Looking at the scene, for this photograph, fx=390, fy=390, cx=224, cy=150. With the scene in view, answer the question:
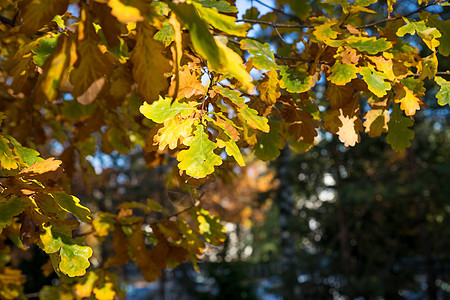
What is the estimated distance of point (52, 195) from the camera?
122 centimetres

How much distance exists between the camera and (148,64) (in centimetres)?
96

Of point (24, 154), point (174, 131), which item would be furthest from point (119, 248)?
point (174, 131)

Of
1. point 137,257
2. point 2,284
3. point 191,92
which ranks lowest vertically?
point 2,284

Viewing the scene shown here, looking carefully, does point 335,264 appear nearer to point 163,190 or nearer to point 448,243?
point 448,243

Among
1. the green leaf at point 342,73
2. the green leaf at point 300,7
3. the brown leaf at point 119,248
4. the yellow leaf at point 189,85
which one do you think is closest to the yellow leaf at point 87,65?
the yellow leaf at point 189,85

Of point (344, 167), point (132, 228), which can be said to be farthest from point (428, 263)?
point (132, 228)

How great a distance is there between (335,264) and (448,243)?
96.0 inches

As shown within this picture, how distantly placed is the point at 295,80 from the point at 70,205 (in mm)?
868

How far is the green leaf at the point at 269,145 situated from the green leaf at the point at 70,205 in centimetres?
71

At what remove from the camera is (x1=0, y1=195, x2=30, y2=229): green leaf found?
1.17 metres

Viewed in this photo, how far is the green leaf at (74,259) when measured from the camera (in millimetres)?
1217

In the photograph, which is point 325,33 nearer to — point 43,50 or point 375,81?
point 375,81

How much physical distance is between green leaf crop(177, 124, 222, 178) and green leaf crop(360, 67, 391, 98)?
57 cm

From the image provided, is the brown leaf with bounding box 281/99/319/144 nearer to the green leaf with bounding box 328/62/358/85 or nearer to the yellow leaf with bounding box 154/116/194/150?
the green leaf with bounding box 328/62/358/85
